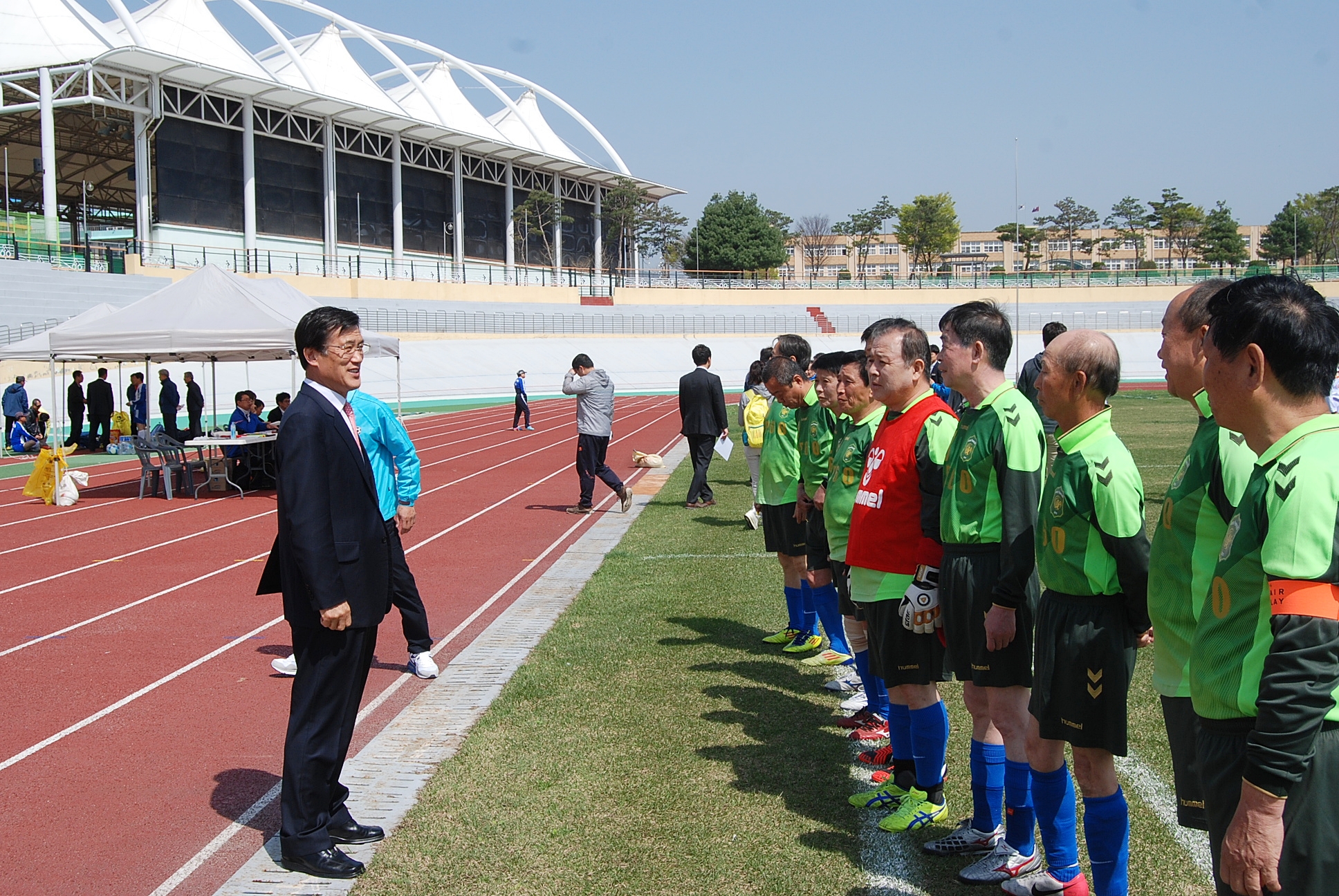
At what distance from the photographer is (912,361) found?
4.13 metres

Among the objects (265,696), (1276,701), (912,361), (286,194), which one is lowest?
(265,696)

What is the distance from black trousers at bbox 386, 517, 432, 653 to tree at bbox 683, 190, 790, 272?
83298 millimetres

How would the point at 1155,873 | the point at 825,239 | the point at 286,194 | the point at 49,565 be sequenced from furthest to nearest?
1. the point at 825,239
2. the point at 286,194
3. the point at 49,565
4. the point at 1155,873

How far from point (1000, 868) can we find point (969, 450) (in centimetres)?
150

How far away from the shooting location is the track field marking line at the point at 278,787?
3.87 meters

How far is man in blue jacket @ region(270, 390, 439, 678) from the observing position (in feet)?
20.4

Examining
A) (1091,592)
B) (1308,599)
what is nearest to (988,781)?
(1091,592)

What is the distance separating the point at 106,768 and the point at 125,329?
1158 centimetres

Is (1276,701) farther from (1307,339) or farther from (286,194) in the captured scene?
(286,194)

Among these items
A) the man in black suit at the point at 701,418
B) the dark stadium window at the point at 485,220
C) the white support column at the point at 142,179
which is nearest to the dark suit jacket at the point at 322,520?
the man in black suit at the point at 701,418

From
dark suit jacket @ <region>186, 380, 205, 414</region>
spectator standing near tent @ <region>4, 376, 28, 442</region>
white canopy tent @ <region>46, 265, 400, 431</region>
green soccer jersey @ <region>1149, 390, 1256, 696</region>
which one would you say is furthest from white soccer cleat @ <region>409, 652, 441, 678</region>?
spectator standing near tent @ <region>4, 376, 28, 442</region>

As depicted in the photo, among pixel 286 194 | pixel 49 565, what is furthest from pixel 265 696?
pixel 286 194

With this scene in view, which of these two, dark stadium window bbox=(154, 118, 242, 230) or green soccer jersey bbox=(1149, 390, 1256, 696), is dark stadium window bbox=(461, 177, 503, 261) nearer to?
dark stadium window bbox=(154, 118, 242, 230)

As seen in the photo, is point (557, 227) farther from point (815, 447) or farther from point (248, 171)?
point (815, 447)
